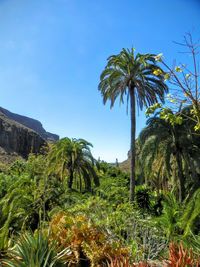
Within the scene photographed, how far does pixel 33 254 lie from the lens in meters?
9.30

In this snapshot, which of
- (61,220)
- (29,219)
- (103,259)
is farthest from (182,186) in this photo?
(103,259)

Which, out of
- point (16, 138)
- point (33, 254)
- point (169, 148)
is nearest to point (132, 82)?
point (169, 148)

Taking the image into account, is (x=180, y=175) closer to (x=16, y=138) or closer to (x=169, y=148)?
(x=169, y=148)

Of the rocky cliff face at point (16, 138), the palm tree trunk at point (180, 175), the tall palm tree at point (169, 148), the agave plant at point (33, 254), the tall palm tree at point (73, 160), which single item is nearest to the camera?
the agave plant at point (33, 254)

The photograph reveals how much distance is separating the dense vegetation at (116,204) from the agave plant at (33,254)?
0.02m

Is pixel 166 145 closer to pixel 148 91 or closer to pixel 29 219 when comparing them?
pixel 148 91

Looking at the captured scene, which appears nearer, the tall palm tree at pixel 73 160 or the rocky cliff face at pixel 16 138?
the tall palm tree at pixel 73 160

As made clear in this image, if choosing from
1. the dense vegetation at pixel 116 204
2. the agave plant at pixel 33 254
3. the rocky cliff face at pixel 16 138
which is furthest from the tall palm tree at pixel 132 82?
the rocky cliff face at pixel 16 138

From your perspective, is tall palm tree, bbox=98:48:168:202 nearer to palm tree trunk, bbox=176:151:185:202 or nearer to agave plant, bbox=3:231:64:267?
palm tree trunk, bbox=176:151:185:202

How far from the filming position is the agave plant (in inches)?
358

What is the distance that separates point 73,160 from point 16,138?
286ft

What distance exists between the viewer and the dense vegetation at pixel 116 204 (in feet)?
31.0

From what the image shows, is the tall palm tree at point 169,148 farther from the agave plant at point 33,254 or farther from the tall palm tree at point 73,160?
the agave plant at point 33,254

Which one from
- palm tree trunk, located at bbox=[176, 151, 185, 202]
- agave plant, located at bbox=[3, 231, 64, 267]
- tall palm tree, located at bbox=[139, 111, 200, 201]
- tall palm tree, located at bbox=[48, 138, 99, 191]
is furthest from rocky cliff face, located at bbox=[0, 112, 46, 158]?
agave plant, located at bbox=[3, 231, 64, 267]
